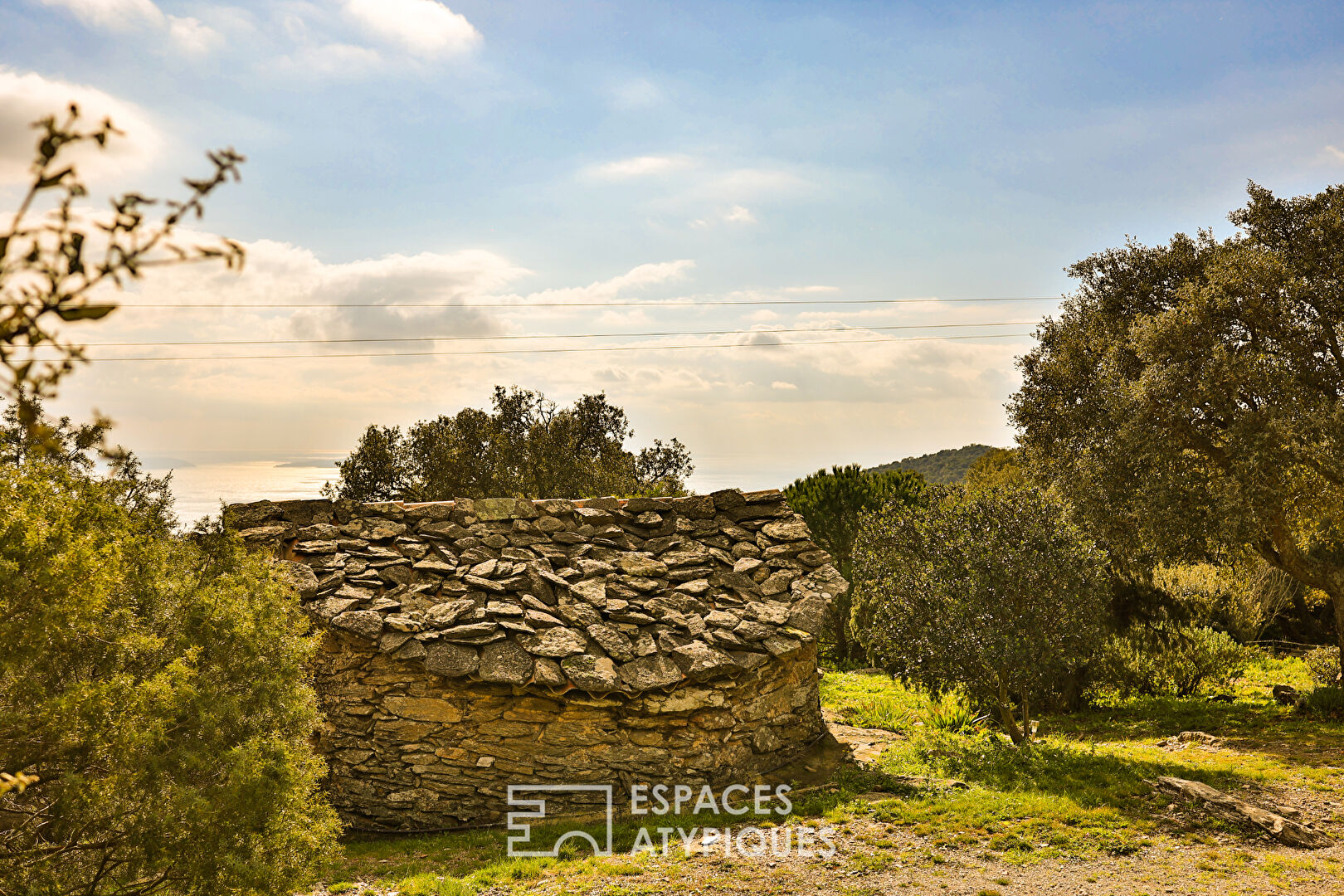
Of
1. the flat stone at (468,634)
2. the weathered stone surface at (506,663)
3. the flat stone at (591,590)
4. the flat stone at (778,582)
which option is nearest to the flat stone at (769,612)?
the flat stone at (778,582)

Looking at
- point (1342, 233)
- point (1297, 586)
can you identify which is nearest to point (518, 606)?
point (1342, 233)

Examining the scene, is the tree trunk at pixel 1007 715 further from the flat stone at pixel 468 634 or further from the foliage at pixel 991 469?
the foliage at pixel 991 469

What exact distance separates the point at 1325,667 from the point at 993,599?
31.4 ft

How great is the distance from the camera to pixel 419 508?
11008mm

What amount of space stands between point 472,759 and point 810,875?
401 cm

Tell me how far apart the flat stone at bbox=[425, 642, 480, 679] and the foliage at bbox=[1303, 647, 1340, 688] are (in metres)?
14.7

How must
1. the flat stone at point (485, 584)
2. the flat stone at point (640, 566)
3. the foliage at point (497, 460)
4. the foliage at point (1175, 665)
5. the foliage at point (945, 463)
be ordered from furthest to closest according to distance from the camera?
the foliage at point (945, 463) < the foliage at point (497, 460) < the foliage at point (1175, 665) < the flat stone at point (640, 566) < the flat stone at point (485, 584)

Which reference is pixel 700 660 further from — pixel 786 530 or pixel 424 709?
pixel 424 709

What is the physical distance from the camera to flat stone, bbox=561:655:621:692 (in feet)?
28.3

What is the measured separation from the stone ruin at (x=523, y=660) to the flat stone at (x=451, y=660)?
0.06ft

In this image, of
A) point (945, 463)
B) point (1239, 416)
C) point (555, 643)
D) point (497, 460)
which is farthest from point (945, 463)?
point (555, 643)

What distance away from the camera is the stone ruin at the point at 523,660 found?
884cm

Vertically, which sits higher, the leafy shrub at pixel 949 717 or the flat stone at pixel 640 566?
the flat stone at pixel 640 566

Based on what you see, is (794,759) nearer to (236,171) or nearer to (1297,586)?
(236,171)
